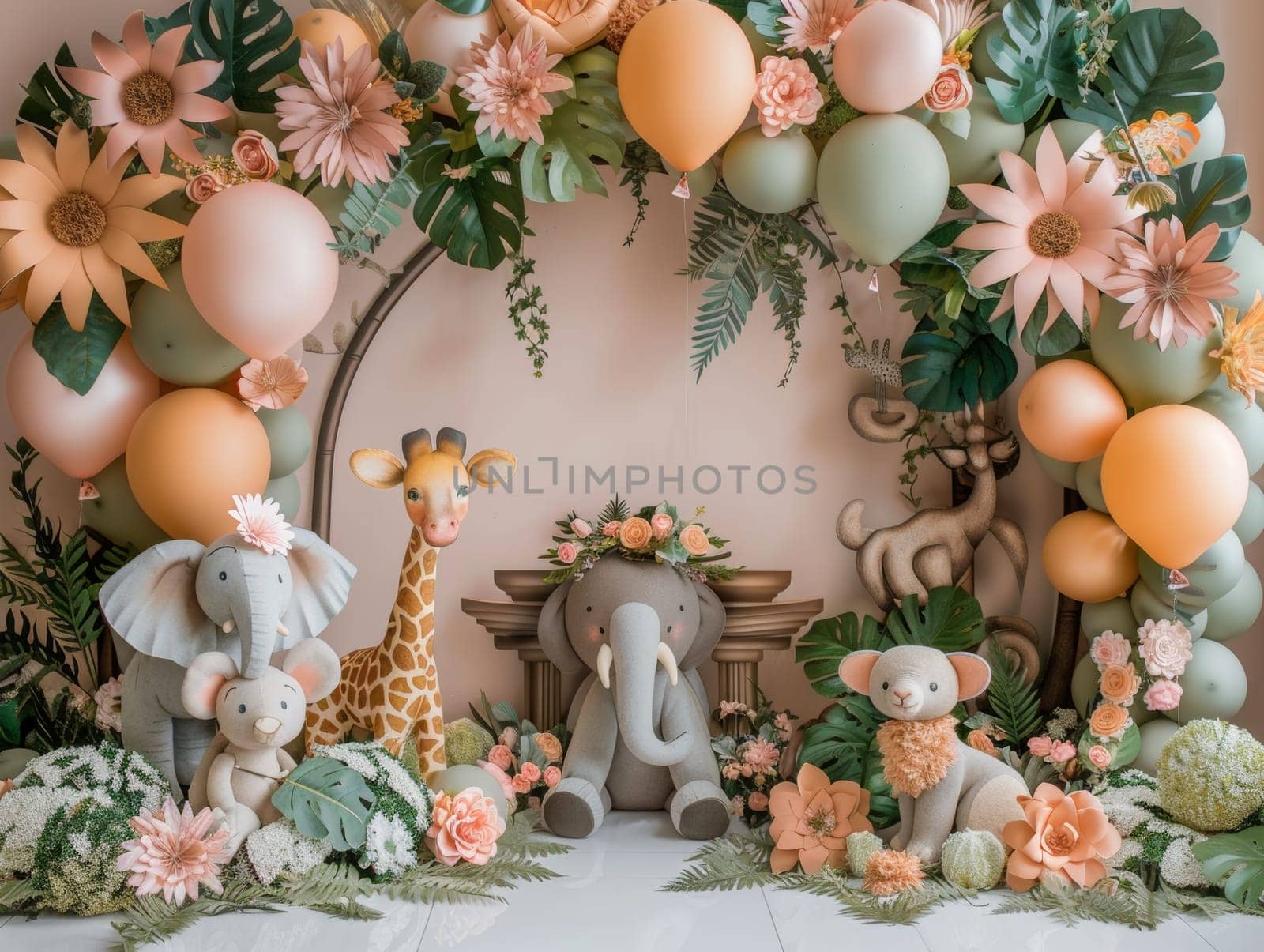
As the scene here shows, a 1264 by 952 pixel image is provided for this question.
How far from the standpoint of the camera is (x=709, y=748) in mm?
1873

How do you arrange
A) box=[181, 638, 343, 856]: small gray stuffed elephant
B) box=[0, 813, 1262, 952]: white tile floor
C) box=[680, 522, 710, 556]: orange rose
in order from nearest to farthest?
box=[0, 813, 1262, 952]: white tile floor, box=[181, 638, 343, 856]: small gray stuffed elephant, box=[680, 522, 710, 556]: orange rose

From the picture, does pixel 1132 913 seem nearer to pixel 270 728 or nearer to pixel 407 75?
pixel 270 728

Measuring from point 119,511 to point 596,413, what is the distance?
0.85 meters

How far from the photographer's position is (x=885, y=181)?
1630mm

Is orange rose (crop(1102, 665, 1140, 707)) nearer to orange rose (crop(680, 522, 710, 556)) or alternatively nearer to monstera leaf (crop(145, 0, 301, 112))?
orange rose (crop(680, 522, 710, 556))

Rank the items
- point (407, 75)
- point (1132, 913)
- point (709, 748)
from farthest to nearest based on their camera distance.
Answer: point (709, 748), point (407, 75), point (1132, 913)

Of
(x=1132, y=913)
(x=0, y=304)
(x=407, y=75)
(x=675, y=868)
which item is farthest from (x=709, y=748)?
(x=0, y=304)

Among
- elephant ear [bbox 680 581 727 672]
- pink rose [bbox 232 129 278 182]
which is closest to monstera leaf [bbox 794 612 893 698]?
elephant ear [bbox 680 581 727 672]

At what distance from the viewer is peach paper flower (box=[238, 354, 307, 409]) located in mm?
1741

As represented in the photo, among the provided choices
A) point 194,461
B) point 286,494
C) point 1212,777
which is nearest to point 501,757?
point 286,494

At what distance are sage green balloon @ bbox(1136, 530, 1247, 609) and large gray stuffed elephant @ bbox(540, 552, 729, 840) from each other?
731mm

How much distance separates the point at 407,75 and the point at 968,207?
0.98m

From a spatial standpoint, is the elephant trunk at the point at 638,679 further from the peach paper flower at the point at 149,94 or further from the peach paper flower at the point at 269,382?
the peach paper flower at the point at 149,94

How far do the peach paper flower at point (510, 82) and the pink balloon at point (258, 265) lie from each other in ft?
0.97
